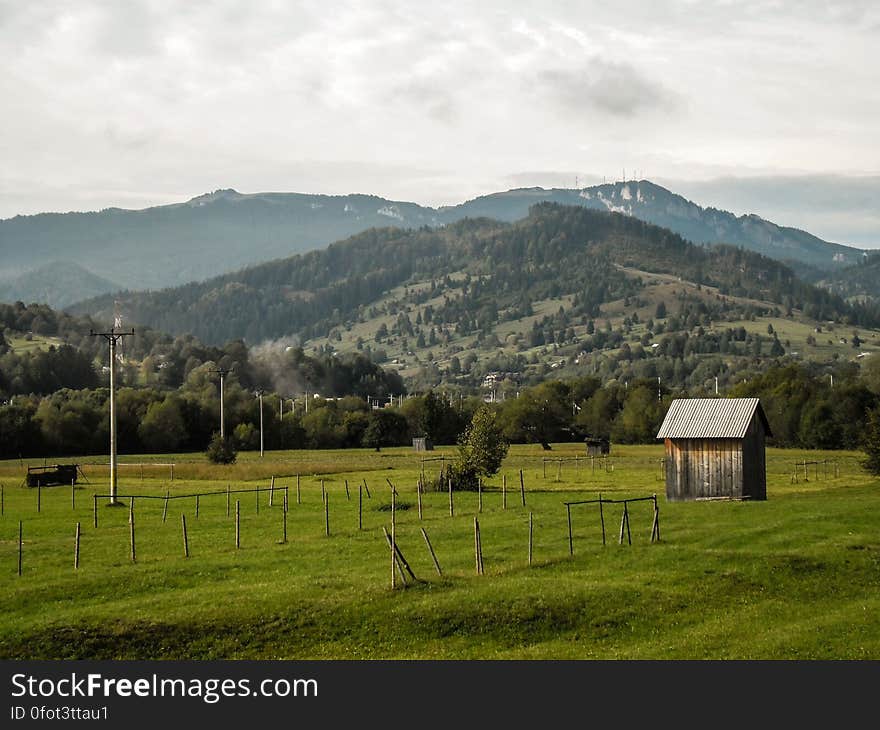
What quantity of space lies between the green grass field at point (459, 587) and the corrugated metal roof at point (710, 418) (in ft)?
21.6

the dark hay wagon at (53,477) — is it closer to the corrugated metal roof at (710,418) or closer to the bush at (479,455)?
the bush at (479,455)

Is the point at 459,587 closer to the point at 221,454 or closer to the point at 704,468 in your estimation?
the point at 704,468

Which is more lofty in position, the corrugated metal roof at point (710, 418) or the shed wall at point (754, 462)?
the corrugated metal roof at point (710, 418)

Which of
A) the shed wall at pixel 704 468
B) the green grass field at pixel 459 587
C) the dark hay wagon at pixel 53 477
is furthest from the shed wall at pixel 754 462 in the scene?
the dark hay wagon at pixel 53 477

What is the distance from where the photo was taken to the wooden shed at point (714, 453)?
68.8 m

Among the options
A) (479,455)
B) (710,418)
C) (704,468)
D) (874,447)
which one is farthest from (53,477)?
(874,447)

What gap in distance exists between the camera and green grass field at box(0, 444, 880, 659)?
31.5 metres

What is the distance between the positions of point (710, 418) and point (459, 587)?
3689 centimetres

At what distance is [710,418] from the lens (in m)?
70.3

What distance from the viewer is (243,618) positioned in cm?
3356

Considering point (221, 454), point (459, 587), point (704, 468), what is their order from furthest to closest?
1. point (221, 454)
2. point (704, 468)
3. point (459, 587)

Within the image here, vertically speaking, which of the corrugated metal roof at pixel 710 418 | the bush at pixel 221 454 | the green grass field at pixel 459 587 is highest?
the corrugated metal roof at pixel 710 418

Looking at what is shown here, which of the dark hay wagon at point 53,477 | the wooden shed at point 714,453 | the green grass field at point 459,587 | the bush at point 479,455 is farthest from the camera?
the dark hay wagon at point 53,477

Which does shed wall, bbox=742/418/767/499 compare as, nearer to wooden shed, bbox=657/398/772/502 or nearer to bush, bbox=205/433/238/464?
wooden shed, bbox=657/398/772/502
